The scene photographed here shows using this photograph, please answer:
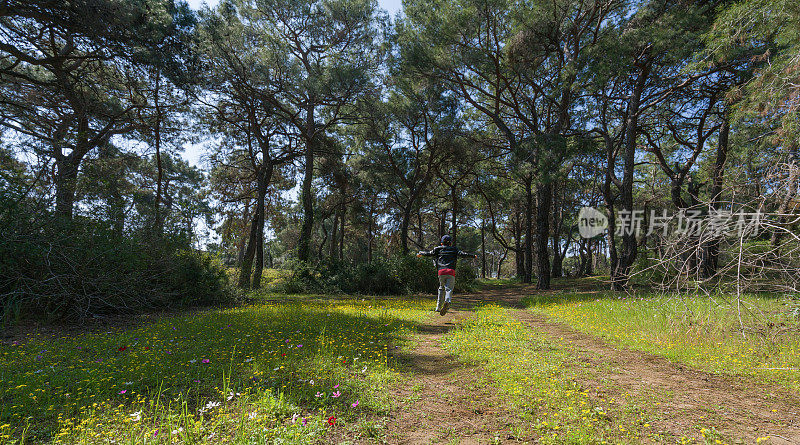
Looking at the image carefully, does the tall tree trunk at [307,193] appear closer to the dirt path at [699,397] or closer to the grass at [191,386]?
the grass at [191,386]

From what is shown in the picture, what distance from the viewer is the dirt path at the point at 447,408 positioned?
245 centimetres

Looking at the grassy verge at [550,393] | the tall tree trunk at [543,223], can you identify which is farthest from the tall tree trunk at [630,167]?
the grassy verge at [550,393]

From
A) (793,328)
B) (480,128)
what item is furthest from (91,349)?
(480,128)

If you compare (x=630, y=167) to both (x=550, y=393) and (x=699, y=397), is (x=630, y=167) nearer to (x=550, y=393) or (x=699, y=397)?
(x=699, y=397)

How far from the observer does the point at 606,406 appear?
2.86 metres

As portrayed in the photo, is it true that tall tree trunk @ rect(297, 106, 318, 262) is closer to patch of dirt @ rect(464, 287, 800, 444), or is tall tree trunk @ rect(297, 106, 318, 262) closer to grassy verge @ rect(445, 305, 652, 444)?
grassy verge @ rect(445, 305, 652, 444)

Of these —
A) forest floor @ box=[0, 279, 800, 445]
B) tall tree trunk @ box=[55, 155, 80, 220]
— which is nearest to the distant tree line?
tall tree trunk @ box=[55, 155, 80, 220]

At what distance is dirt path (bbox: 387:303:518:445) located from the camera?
2.45 metres

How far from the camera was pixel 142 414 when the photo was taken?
2.51m

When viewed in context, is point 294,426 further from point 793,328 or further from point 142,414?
point 793,328

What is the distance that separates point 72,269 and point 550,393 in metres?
8.26

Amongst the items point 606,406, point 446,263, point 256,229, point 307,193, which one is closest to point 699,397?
point 606,406

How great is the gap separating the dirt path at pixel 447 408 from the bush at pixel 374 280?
1132cm

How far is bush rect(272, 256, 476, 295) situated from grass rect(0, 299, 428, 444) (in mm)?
10362
